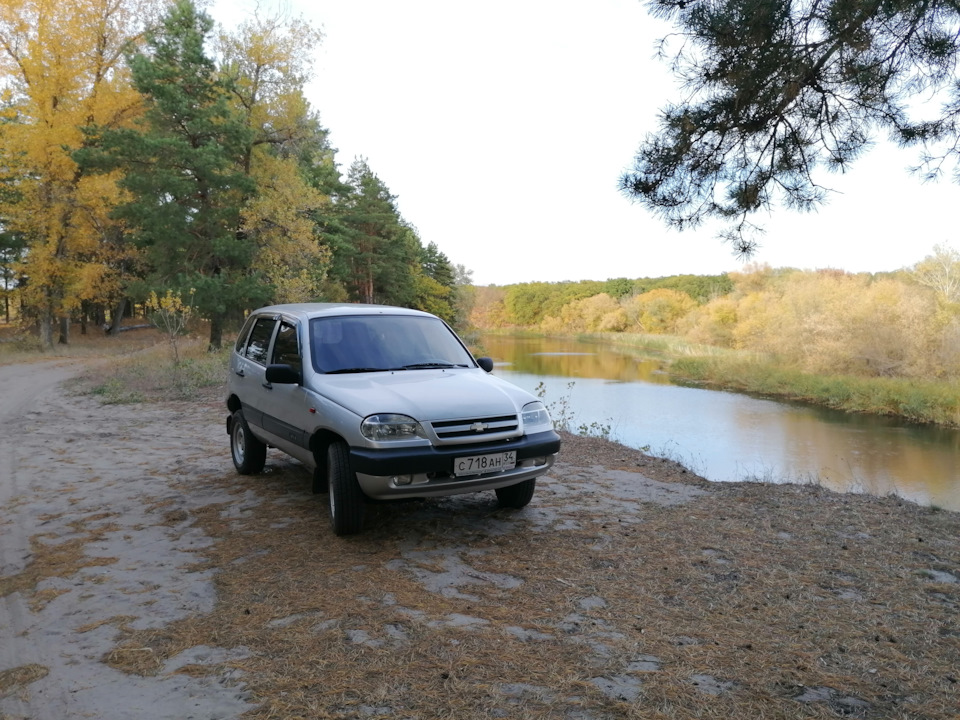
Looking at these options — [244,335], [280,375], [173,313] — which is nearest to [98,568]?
[280,375]

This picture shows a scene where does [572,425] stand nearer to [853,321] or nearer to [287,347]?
[287,347]

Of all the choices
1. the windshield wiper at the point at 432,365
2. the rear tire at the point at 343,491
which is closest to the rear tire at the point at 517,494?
the windshield wiper at the point at 432,365

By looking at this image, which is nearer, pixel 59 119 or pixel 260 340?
pixel 260 340

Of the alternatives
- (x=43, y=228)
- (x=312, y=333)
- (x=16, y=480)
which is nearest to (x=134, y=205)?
(x=43, y=228)

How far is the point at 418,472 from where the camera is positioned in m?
4.47

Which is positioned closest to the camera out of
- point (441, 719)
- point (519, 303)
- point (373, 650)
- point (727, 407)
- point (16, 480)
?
point (441, 719)

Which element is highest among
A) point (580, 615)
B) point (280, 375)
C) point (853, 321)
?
point (853, 321)

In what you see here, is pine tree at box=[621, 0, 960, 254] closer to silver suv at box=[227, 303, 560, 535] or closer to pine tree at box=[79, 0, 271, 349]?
silver suv at box=[227, 303, 560, 535]

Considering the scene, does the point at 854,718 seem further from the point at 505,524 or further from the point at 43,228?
the point at 43,228

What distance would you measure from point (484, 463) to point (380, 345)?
64.2 inches

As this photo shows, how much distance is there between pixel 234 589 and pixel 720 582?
3103 millimetres

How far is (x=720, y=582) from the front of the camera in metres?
4.25

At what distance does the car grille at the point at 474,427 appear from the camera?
4605mm

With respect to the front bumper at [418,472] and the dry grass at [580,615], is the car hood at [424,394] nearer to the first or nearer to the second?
the front bumper at [418,472]
